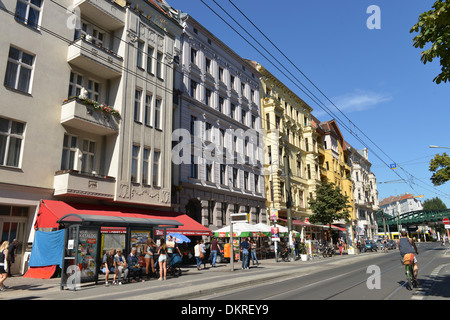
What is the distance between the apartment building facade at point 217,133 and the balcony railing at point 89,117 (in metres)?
6.86

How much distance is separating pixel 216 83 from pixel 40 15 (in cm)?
1688

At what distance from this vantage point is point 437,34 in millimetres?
8289

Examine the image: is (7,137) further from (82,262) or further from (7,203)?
(82,262)

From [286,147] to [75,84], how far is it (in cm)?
2411

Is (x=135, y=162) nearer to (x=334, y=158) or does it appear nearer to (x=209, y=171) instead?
(x=209, y=171)

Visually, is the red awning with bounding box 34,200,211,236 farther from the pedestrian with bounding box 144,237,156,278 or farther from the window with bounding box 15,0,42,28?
the window with bounding box 15,0,42,28

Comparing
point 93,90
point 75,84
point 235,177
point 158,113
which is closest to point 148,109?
point 158,113

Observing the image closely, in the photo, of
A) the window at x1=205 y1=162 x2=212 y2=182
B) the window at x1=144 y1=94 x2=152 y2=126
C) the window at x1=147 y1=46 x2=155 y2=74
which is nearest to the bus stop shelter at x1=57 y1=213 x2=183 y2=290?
the window at x1=144 y1=94 x2=152 y2=126

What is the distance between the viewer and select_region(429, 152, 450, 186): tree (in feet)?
89.4

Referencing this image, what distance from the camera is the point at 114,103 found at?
2020 cm

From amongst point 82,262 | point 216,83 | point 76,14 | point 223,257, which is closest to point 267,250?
point 223,257

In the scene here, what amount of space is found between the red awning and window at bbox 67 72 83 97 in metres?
6.32
